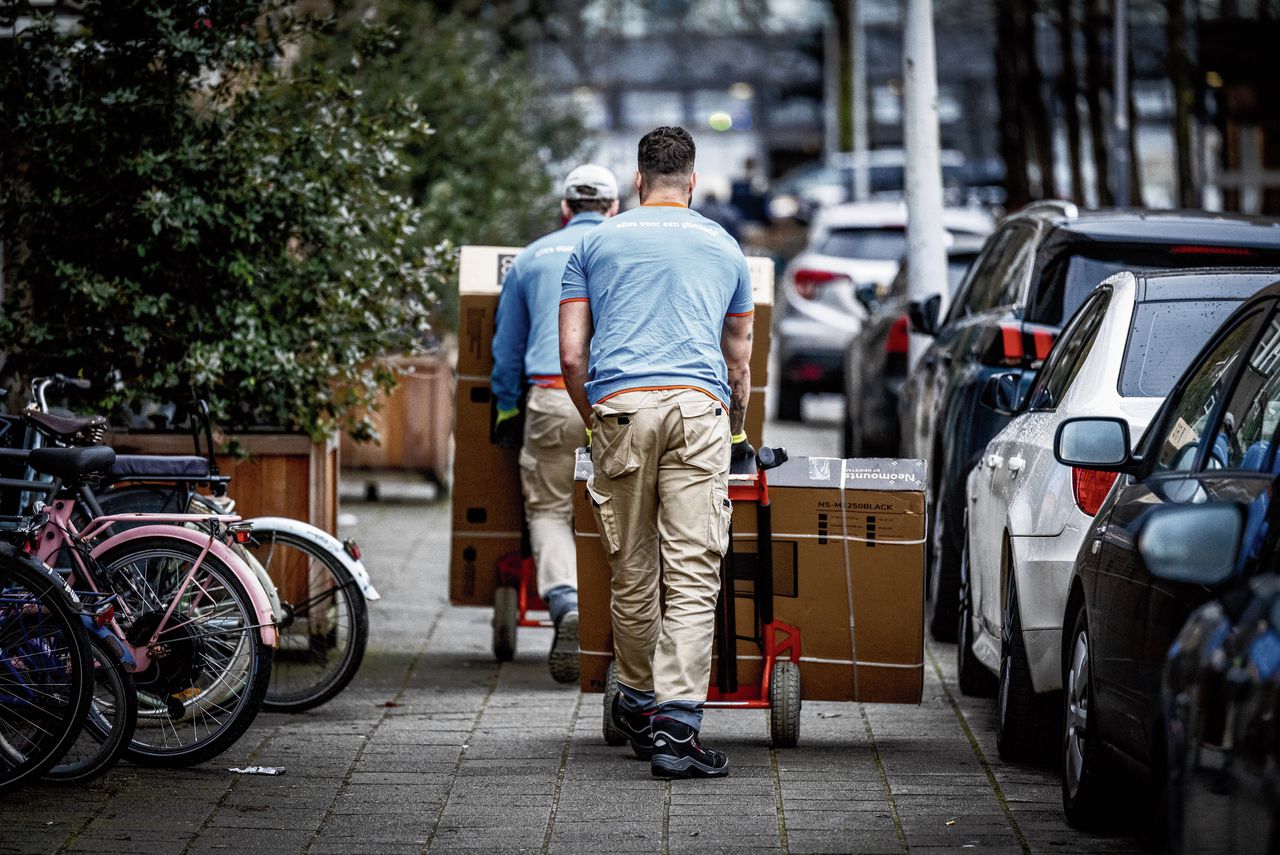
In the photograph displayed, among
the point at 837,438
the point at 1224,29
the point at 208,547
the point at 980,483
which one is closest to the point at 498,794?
the point at 208,547

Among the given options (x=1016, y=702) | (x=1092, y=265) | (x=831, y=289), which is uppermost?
(x=831, y=289)

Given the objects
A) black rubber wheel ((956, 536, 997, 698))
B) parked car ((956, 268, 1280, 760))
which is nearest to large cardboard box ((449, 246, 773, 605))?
black rubber wheel ((956, 536, 997, 698))

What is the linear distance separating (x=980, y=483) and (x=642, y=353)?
1907 mm

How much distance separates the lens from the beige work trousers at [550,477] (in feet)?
27.2

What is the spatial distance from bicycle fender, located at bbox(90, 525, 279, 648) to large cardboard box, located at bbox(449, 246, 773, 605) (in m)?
2.15

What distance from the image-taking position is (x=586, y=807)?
604cm

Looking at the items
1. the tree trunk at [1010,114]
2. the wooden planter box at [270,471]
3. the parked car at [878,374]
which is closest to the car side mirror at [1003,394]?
the wooden planter box at [270,471]

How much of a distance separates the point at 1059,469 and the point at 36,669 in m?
3.09

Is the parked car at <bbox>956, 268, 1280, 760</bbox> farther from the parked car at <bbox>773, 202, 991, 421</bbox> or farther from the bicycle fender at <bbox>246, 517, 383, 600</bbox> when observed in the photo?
the parked car at <bbox>773, 202, 991, 421</bbox>

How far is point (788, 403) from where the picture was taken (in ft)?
63.9

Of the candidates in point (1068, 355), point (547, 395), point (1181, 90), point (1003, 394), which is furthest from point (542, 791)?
point (1181, 90)

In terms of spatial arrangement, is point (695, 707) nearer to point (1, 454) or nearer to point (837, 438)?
point (1, 454)

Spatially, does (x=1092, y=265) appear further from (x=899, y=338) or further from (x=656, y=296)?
(x=899, y=338)

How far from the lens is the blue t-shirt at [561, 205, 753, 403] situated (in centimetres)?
641
